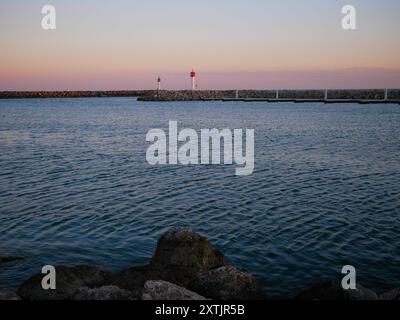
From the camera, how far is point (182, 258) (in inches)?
369

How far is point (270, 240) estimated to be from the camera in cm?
1240

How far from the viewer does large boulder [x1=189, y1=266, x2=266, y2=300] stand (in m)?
7.98

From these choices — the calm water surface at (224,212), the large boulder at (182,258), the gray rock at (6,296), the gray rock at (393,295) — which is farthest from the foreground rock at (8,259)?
the gray rock at (393,295)

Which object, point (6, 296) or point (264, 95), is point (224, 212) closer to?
point (6, 296)

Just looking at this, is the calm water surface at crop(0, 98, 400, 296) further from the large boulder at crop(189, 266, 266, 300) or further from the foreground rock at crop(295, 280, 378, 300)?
the large boulder at crop(189, 266, 266, 300)

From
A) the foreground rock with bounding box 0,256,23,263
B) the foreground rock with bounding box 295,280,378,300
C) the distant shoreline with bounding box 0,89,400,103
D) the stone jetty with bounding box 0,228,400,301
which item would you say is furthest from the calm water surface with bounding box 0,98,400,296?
the distant shoreline with bounding box 0,89,400,103

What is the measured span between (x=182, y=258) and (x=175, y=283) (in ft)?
1.95

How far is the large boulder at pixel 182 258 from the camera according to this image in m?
9.14

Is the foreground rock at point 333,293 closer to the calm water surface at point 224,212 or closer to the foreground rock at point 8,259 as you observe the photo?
the calm water surface at point 224,212

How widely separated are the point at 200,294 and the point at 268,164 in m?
17.5

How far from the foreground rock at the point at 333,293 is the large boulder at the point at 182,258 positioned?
222 centimetres

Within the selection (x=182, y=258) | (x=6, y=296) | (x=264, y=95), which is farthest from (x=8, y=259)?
(x=264, y=95)
